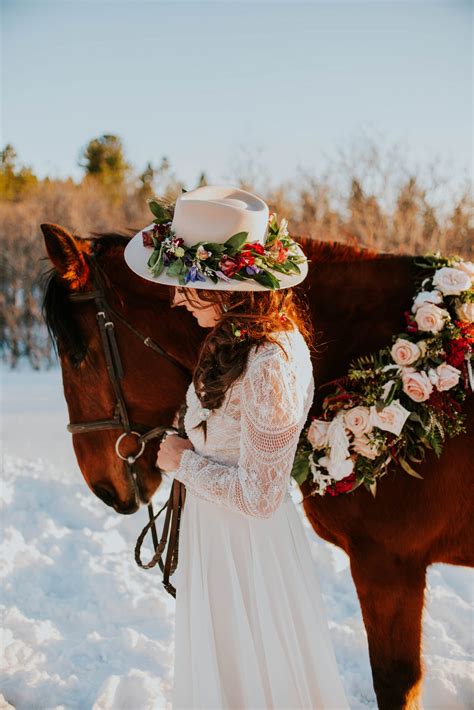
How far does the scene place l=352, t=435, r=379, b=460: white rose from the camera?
91.6 inches

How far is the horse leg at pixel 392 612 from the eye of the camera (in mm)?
2441

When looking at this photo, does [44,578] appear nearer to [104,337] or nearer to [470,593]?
[104,337]

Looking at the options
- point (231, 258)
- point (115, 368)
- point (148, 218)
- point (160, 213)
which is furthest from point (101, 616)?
point (148, 218)

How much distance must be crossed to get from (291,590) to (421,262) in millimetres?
1483

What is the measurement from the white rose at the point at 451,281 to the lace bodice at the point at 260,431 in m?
0.83

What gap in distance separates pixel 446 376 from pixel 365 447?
409mm

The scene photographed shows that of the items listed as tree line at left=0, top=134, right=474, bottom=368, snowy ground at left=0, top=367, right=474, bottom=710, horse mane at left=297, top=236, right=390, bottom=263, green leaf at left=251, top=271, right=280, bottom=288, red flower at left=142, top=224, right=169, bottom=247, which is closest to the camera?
green leaf at left=251, top=271, right=280, bottom=288

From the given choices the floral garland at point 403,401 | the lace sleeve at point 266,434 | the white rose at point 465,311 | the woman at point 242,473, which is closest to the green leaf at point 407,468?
the floral garland at point 403,401

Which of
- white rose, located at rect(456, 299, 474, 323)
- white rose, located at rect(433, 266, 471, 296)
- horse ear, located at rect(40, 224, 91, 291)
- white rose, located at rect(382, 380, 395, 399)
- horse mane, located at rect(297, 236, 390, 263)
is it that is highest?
horse ear, located at rect(40, 224, 91, 291)

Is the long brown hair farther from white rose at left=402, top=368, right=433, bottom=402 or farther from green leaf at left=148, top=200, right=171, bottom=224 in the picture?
white rose at left=402, top=368, right=433, bottom=402

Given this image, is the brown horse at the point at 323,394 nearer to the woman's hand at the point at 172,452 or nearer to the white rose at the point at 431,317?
the white rose at the point at 431,317

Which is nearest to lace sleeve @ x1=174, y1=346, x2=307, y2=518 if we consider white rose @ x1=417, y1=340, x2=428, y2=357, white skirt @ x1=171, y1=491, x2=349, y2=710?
white skirt @ x1=171, y1=491, x2=349, y2=710

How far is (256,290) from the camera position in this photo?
73.1 inches

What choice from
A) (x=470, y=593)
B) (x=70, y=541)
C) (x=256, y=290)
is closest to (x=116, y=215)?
(x=70, y=541)
